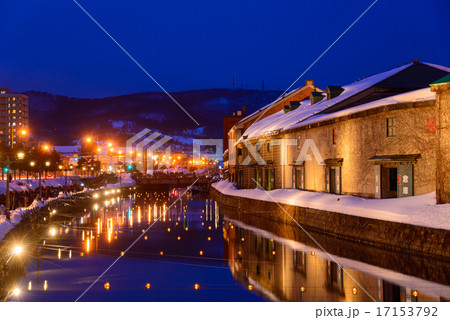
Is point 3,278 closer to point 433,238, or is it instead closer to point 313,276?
point 313,276

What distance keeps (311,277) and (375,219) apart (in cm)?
833

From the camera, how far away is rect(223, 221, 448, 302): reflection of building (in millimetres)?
17297

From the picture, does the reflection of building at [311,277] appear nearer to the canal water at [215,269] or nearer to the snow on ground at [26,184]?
the canal water at [215,269]

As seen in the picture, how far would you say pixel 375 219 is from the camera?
2759 centimetres

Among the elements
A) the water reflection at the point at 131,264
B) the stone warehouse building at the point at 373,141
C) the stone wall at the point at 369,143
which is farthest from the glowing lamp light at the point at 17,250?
the stone wall at the point at 369,143

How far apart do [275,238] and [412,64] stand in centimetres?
2014

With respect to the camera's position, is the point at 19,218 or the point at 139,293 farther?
the point at 19,218

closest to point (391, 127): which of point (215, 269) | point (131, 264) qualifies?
point (215, 269)

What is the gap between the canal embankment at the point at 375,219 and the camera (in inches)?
918

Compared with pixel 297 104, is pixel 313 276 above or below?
below

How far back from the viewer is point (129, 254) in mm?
27031

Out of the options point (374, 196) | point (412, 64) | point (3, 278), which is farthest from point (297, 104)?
point (3, 278)

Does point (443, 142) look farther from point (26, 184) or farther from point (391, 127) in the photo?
point (26, 184)

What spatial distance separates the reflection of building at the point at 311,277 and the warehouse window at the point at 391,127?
8952 millimetres
